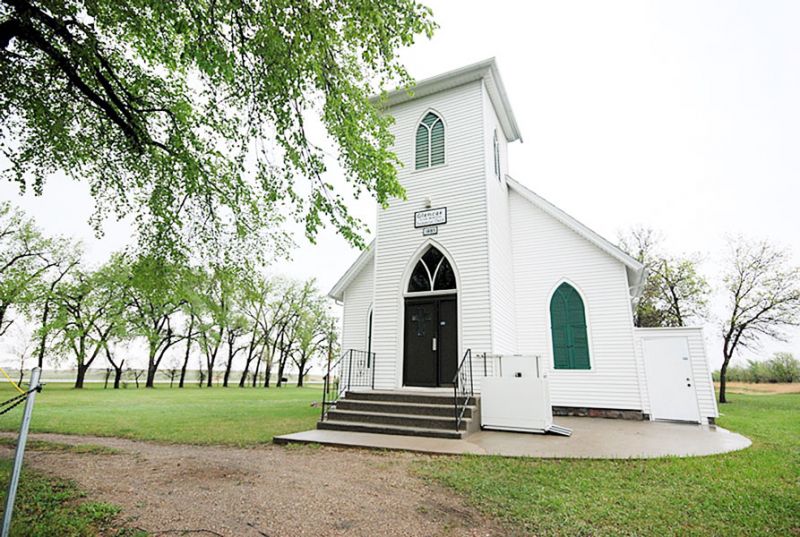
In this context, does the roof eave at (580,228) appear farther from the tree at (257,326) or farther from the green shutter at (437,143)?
the tree at (257,326)

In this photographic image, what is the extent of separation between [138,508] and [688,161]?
66.0ft

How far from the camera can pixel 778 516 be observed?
3.24 meters

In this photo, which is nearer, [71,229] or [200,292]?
[200,292]

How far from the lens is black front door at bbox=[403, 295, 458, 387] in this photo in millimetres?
9227

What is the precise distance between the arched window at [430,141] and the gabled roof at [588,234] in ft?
8.93

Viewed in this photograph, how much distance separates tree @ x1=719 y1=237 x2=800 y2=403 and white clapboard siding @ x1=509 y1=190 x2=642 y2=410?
1247 centimetres

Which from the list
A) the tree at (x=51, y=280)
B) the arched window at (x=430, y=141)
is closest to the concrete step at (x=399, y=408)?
the arched window at (x=430, y=141)

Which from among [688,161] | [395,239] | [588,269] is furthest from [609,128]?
[395,239]

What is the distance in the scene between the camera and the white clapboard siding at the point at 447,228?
9.26m

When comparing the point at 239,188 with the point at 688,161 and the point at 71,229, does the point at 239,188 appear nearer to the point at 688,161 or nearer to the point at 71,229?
the point at 688,161

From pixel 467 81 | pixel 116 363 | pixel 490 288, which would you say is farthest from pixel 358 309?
pixel 116 363

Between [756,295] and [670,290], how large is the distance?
342 cm

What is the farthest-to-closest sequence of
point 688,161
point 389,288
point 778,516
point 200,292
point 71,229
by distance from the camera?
point 71,229, point 688,161, point 389,288, point 200,292, point 778,516

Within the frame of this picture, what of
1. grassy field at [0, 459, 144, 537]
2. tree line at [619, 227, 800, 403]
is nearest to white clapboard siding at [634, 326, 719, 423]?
tree line at [619, 227, 800, 403]
